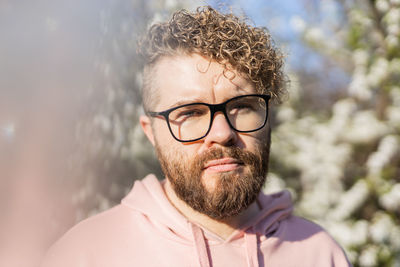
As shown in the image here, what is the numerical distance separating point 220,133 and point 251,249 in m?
0.47

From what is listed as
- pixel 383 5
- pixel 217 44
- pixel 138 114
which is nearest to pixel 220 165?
pixel 217 44

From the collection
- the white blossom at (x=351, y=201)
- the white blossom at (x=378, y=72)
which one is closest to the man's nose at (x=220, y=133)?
the white blossom at (x=351, y=201)

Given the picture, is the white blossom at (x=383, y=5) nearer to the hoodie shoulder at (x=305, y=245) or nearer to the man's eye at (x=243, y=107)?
the hoodie shoulder at (x=305, y=245)

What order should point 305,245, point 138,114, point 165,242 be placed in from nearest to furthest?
point 165,242 → point 305,245 → point 138,114

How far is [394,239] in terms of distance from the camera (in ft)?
9.93

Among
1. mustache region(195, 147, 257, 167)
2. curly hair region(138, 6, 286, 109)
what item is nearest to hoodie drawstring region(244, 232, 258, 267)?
mustache region(195, 147, 257, 167)

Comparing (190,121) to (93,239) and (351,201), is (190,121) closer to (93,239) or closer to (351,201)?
(93,239)

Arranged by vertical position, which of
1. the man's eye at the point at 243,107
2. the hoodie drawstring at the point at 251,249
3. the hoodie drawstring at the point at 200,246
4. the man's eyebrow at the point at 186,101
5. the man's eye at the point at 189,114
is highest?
the man's eyebrow at the point at 186,101

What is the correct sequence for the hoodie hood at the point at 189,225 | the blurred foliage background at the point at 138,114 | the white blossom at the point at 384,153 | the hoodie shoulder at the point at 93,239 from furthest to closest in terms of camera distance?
1. the white blossom at the point at 384,153
2. the hoodie hood at the point at 189,225
3. the hoodie shoulder at the point at 93,239
4. the blurred foliage background at the point at 138,114

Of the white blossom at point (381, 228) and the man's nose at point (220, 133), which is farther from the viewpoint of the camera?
the white blossom at point (381, 228)

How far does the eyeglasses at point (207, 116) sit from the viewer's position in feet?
4.13

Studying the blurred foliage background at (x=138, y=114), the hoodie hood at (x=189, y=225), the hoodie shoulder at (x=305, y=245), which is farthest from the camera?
the hoodie shoulder at (x=305, y=245)

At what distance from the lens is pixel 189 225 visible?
136cm

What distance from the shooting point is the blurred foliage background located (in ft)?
2.89
